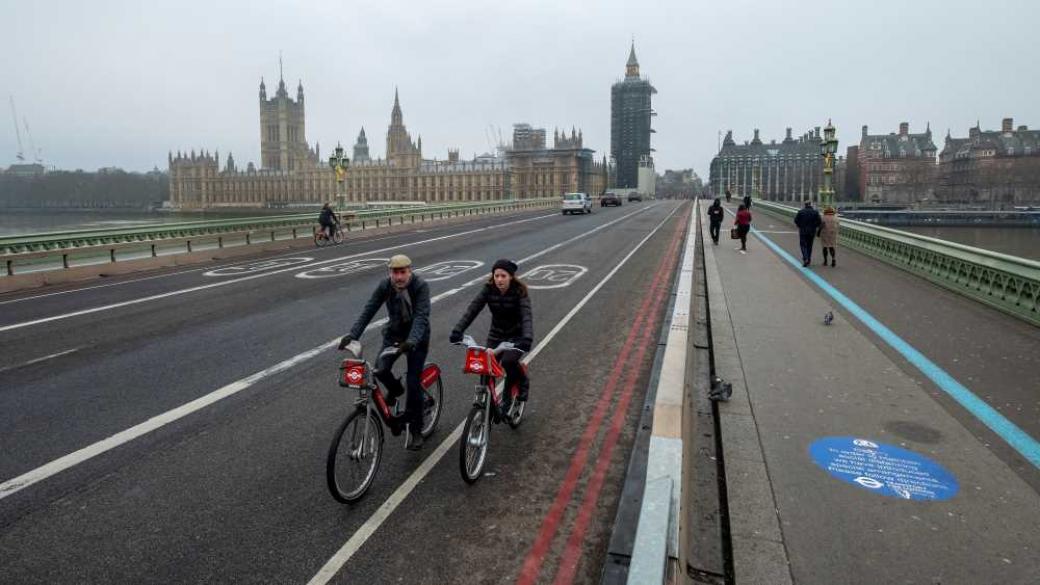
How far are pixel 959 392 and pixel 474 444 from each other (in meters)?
5.57

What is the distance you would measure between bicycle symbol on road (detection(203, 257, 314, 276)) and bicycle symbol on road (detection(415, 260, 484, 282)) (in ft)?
16.0

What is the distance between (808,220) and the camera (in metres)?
17.8

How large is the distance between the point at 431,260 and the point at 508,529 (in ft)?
57.8

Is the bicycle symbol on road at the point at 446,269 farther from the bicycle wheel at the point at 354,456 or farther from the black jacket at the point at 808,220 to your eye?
the bicycle wheel at the point at 354,456

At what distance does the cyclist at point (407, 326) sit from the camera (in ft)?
19.0

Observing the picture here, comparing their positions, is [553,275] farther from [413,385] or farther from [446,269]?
[413,385]

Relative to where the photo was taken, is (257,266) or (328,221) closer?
(257,266)

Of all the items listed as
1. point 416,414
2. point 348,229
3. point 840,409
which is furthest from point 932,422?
point 348,229

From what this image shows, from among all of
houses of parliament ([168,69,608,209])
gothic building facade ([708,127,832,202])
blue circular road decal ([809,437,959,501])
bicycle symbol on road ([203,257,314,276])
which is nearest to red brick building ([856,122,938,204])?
gothic building facade ([708,127,832,202])

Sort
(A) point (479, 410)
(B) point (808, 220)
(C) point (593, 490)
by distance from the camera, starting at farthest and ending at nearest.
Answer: (B) point (808, 220), (A) point (479, 410), (C) point (593, 490)

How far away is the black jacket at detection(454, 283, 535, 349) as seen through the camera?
6.18m

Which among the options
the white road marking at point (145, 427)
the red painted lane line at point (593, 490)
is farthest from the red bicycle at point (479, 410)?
the white road marking at point (145, 427)

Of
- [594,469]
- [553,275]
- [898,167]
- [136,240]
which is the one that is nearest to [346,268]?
[553,275]

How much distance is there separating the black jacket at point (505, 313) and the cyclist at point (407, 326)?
45 cm
